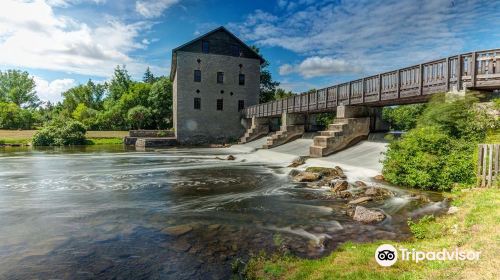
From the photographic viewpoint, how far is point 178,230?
7.06 metres

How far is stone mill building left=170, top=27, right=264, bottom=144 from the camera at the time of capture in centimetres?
3772

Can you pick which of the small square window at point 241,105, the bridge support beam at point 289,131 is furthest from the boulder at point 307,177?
the small square window at point 241,105

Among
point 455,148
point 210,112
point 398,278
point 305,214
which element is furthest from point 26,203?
point 210,112

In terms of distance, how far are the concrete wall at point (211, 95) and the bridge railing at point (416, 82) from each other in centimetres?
1706

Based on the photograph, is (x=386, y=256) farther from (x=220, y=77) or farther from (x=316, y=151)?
(x=220, y=77)

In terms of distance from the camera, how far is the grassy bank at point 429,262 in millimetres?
3781

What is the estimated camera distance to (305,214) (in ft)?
27.1

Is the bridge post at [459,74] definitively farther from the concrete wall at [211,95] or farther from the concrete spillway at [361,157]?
the concrete wall at [211,95]

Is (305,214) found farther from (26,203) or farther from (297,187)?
(26,203)

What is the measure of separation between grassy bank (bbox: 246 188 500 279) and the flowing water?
600 millimetres

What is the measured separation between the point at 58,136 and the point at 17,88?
5439 centimetres

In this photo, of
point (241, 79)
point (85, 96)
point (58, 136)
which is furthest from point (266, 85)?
point (85, 96)

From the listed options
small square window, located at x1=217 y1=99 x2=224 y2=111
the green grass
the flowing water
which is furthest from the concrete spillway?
the green grass

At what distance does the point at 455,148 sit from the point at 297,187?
570 cm
